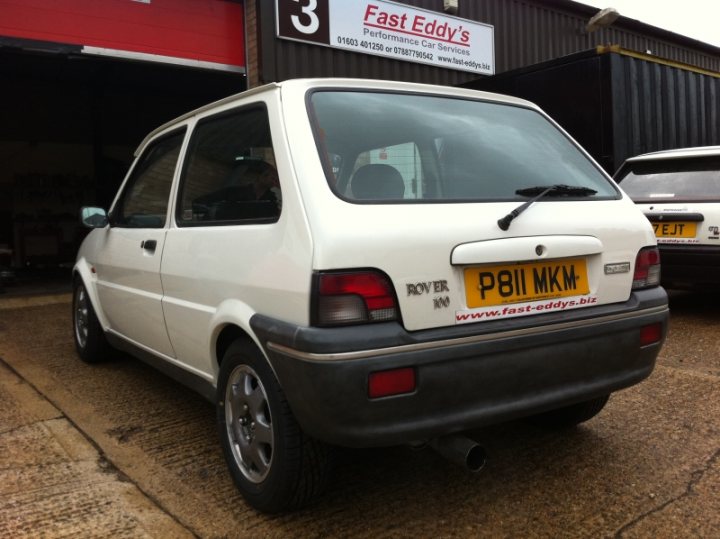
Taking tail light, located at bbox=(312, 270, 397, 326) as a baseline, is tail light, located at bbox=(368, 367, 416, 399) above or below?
below

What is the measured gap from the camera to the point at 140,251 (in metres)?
3.25

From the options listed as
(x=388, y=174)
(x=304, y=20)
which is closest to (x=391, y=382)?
(x=388, y=174)

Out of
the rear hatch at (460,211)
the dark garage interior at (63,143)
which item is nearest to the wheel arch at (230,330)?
the rear hatch at (460,211)

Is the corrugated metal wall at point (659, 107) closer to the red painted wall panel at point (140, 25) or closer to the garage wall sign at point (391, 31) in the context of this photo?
the garage wall sign at point (391, 31)

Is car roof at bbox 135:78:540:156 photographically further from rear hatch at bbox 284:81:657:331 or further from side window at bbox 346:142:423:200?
side window at bbox 346:142:423:200

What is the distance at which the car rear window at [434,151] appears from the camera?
222 cm

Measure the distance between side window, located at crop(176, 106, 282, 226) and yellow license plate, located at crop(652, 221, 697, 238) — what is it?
4.22 metres

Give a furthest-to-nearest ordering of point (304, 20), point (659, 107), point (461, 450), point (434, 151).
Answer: point (304, 20)
point (659, 107)
point (434, 151)
point (461, 450)

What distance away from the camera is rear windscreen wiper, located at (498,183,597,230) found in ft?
7.05

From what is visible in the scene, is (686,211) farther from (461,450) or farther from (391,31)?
(391,31)

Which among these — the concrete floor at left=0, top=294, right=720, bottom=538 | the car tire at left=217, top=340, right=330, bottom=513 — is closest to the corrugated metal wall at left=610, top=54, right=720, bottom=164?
the concrete floor at left=0, top=294, right=720, bottom=538

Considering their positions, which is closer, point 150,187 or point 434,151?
point 434,151

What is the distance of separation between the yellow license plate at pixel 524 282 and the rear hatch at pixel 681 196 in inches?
137

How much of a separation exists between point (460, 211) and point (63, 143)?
15.6 meters
